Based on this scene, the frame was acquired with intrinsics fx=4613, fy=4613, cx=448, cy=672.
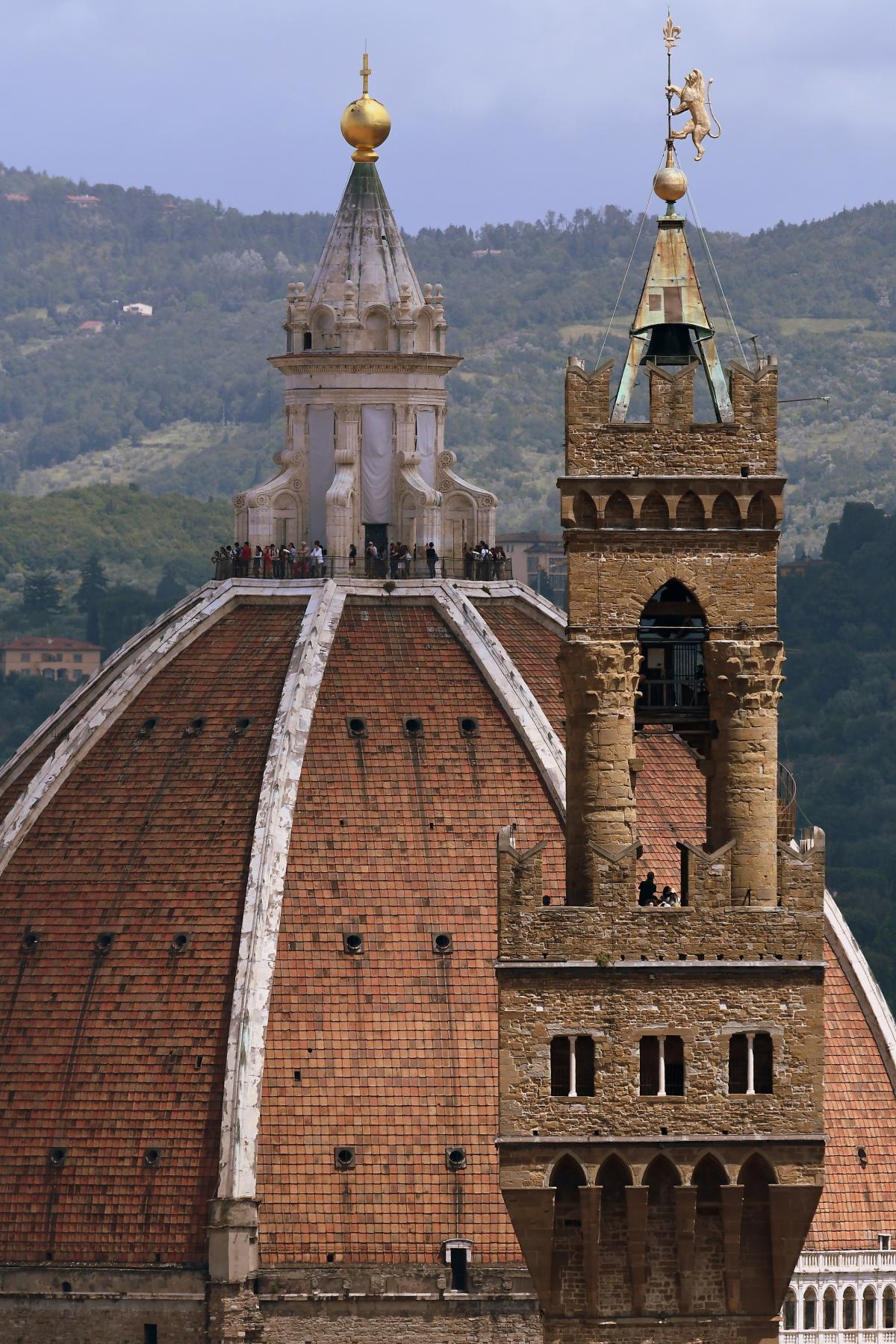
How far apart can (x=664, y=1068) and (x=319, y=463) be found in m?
44.5

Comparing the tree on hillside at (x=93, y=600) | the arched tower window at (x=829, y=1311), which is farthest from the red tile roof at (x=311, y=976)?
the tree on hillside at (x=93, y=600)

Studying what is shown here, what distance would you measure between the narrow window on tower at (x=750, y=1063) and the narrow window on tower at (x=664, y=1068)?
58 cm

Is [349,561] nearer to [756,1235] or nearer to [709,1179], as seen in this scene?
[756,1235]

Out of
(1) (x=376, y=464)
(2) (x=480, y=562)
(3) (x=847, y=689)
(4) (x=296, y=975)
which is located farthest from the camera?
(3) (x=847, y=689)

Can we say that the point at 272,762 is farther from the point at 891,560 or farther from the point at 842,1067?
the point at 891,560

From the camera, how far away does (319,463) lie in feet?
317

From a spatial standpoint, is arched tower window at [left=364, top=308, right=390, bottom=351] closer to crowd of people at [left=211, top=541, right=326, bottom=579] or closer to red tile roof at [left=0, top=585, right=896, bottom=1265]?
crowd of people at [left=211, top=541, right=326, bottom=579]

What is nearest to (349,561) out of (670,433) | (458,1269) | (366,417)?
(366,417)

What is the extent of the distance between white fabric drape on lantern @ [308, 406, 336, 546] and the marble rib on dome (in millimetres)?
2390

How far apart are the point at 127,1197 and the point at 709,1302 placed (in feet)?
113

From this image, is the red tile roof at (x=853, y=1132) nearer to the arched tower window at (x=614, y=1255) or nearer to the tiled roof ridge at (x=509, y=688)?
the tiled roof ridge at (x=509, y=688)

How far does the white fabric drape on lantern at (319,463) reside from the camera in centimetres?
9625

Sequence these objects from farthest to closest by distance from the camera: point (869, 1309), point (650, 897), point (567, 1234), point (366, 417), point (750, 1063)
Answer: point (366, 417) → point (869, 1309) → point (650, 897) → point (567, 1234) → point (750, 1063)

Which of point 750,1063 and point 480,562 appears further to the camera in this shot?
point 480,562
